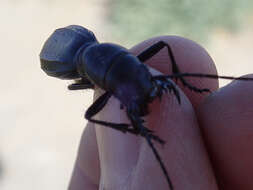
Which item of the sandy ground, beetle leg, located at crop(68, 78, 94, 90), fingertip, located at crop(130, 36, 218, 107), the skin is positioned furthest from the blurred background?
the skin

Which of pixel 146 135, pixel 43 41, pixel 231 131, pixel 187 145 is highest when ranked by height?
pixel 146 135

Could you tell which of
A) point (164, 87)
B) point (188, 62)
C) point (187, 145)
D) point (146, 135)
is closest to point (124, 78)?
point (164, 87)

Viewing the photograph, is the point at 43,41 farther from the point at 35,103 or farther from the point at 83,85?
the point at 83,85

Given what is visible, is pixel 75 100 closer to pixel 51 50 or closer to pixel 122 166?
pixel 51 50

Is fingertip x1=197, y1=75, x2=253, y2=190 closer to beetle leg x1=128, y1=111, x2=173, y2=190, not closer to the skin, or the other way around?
the skin

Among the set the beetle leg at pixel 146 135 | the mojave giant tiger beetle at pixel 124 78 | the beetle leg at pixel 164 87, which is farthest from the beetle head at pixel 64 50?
the beetle leg at pixel 146 135

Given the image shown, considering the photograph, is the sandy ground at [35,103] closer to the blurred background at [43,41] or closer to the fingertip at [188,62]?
the blurred background at [43,41]
